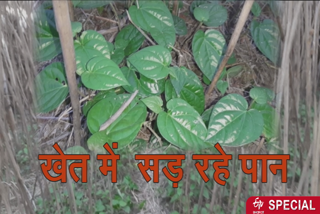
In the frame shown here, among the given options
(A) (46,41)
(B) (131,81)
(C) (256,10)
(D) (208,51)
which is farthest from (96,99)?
(C) (256,10)

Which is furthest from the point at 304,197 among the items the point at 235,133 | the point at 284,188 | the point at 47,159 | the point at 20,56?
the point at 20,56

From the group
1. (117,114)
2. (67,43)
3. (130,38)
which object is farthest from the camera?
(130,38)

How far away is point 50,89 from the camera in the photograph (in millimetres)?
936

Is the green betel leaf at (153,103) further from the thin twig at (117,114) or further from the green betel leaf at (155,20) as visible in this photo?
the green betel leaf at (155,20)

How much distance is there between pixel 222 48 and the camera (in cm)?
104

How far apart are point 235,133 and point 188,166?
14 cm

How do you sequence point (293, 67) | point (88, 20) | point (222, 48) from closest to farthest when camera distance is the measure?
point (293, 67) → point (222, 48) → point (88, 20)

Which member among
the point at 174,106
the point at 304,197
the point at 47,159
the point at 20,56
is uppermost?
the point at 20,56

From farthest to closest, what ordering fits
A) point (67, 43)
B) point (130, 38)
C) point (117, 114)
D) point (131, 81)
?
point (130, 38)
point (131, 81)
point (117, 114)
point (67, 43)

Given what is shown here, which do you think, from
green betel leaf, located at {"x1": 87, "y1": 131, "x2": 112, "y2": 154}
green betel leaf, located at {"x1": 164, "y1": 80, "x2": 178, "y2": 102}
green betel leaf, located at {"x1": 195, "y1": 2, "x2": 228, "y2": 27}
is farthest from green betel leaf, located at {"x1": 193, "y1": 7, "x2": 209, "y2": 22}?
green betel leaf, located at {"x1": 87, "y1": 131, "x2": 112, "y2": 154}

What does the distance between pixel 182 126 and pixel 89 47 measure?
1.00ft

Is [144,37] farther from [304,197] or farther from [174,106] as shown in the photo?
[304,197]

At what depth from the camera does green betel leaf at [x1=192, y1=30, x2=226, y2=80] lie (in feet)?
3.37

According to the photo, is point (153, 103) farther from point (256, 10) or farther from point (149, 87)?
point (256, 10)
